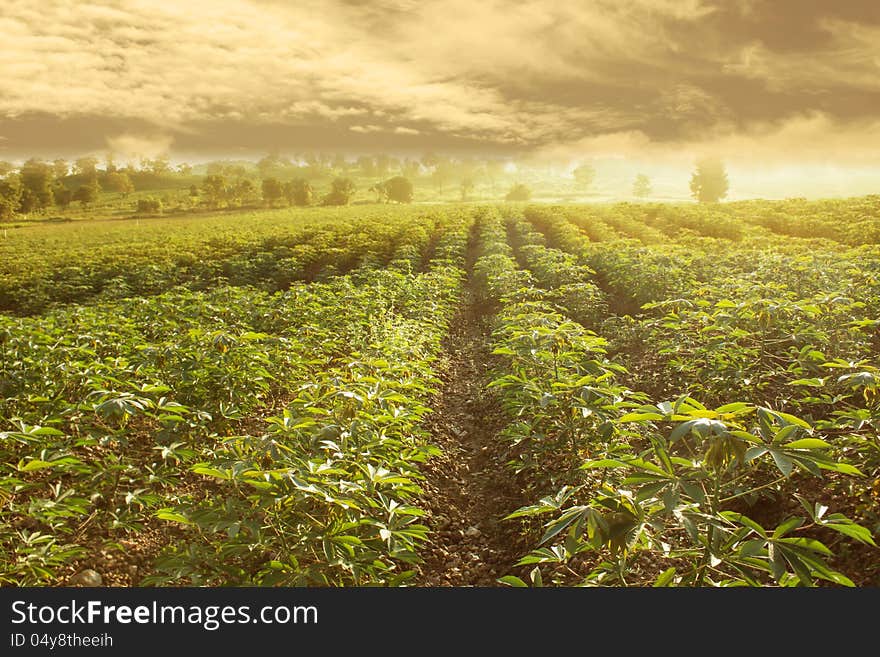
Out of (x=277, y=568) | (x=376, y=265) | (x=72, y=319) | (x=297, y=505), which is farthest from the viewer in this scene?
(x=376, y=265)

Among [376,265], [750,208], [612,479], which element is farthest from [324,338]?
[750,208]

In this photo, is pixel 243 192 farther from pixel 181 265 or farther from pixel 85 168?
pixel 181 265

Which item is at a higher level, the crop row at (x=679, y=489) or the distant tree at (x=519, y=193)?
Result: the distant tree at (x=519, y=193)

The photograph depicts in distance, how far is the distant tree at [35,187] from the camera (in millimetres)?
37438

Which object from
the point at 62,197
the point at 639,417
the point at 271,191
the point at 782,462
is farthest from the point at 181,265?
the point at 271,191

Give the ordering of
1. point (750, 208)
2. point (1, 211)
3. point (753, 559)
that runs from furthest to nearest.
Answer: point (1, 211) < point (750, 208) < point (753, 559)

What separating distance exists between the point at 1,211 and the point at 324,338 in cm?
4018

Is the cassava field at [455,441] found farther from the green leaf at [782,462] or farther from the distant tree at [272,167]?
the distant tree at [272,167]

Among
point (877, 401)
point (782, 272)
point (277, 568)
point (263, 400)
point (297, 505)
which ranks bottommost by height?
point (263, 400)

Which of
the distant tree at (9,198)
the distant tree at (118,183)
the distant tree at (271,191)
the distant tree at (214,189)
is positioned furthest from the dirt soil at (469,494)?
the distant tree at (118,183)

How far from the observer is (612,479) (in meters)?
3.83

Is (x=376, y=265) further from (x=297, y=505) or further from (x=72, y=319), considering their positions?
(x=297, y=505)

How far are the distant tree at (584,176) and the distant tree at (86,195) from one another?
398 ft

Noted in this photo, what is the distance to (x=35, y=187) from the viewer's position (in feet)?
131
